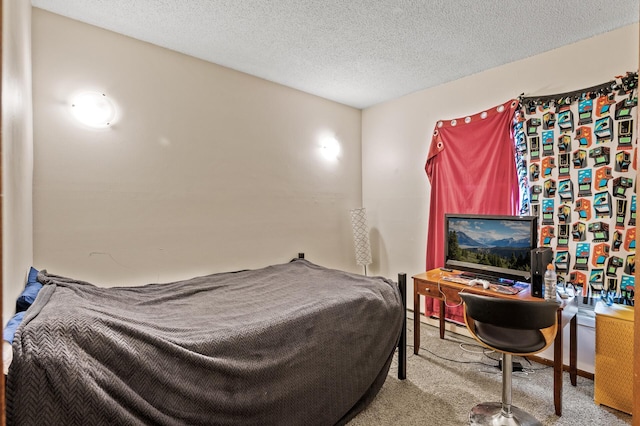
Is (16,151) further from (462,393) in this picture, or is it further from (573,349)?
(573,349)

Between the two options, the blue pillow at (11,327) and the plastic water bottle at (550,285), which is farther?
the plastic water bottle at (550,285)

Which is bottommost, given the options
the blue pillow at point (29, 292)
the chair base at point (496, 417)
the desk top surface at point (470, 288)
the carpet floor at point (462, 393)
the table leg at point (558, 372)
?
the carpet floor at point (462, 393)

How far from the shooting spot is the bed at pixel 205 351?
3.78ft

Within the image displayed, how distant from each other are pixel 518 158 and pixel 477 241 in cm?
81

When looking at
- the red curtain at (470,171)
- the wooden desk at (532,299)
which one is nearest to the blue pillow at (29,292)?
the wooden desk at (532,299)

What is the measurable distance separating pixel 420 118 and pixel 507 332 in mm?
2373

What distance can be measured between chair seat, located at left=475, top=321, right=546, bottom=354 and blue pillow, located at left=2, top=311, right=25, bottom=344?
2213 mm

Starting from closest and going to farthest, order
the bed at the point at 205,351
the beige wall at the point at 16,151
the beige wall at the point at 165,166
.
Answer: the bed at the point at 205,351 < the beige wall at the point at 16,151 < the beige wall at the point at 165,166

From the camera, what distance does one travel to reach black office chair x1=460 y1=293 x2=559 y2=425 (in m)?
1.72

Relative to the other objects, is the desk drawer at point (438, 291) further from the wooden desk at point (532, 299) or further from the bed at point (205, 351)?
the bed at point (205, 351)

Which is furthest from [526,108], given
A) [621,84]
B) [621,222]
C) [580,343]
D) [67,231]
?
[67,231]

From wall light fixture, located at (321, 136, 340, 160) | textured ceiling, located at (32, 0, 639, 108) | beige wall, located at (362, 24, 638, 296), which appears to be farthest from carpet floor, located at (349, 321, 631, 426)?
textured ceiling, located at (32, 0, 639, 108)

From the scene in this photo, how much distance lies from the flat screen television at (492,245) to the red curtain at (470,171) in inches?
13.4

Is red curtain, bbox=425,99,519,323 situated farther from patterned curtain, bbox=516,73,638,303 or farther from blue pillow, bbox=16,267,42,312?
blue pillow, bbox=16,267,42,312
